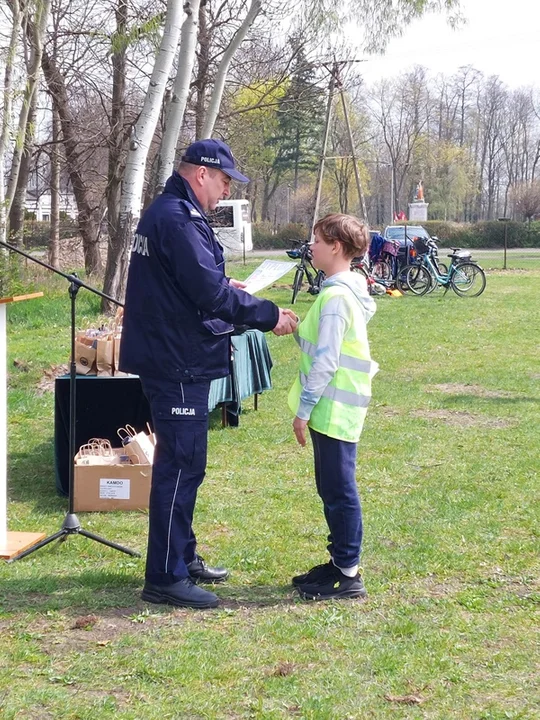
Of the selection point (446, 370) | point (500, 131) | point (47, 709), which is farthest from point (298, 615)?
point (500, 131)

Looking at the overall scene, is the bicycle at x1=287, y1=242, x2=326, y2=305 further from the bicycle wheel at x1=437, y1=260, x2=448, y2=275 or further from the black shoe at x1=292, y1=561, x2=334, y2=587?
the black shoe at x1=292, y1=561, x2=334, y2=587

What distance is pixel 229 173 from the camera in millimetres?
3791

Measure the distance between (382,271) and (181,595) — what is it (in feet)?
55.8

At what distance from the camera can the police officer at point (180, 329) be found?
362 cm

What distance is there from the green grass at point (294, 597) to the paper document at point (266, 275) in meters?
1.33

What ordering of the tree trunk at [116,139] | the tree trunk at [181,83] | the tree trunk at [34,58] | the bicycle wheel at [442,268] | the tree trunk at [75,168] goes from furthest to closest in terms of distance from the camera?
1. the bicycle wheel at [442,268]
2. the tree trunk at [75,168]
3. the tree trunk at [116,139]
4. the tree trunk at [34,58]
5. the tree trunk at [181,83]

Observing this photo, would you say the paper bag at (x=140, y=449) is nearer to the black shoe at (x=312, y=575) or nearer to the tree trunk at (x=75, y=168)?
the black shoe at (x=312, y=575)

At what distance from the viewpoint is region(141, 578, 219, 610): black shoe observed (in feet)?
12.3

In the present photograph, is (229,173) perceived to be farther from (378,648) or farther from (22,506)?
(22,506)

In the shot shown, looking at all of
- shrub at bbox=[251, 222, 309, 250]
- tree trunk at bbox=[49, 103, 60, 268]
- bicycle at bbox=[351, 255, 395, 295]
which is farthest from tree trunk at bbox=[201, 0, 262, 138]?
shrub at bbox=[251, 222, 309, 250]

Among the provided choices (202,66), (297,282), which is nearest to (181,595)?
(297,282)

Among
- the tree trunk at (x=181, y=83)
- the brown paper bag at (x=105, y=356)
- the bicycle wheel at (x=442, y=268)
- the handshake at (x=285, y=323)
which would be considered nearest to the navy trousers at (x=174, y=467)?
the handshake at (x=285, y=323)

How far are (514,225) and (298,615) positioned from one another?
147 ft

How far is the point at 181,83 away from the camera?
9.98 metres
